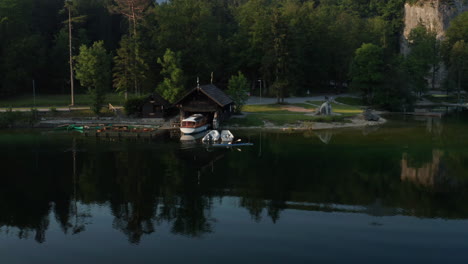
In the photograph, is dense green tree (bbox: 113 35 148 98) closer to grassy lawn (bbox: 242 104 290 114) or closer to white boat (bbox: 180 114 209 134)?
grassy lawn (bbox: 242 104 290 114)

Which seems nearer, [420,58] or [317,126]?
[317,126]

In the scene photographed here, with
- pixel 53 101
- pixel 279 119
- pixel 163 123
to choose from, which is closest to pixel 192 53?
pixel 163 123

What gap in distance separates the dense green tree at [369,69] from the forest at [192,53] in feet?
0.59

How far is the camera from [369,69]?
84062 millimetres

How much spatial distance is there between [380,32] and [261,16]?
126 ft

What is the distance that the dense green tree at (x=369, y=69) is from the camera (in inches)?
3302

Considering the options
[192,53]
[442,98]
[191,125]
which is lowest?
[191,125]

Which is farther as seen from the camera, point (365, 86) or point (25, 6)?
point (25, 6)

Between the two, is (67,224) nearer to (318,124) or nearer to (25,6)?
(318,124)

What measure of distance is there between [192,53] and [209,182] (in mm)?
52886

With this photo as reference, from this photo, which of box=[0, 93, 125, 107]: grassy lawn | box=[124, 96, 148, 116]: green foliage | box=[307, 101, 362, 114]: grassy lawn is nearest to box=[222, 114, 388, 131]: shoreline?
box=[307, 101, 362, 114]: grassy lawn

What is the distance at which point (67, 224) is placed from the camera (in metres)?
25.7

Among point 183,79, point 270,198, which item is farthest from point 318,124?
point 270,198

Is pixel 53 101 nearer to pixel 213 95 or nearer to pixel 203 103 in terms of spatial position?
pixel 203 103
